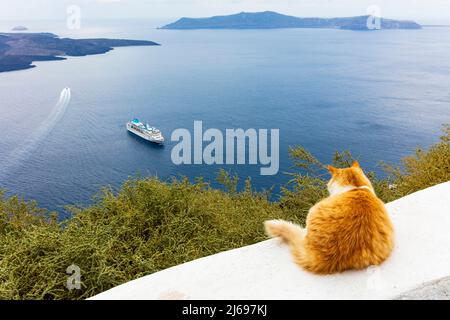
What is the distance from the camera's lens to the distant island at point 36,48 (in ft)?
238

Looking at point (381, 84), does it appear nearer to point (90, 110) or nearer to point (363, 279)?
point (90, 110)

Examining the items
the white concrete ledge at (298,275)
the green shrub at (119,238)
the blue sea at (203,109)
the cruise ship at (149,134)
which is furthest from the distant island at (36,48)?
the white concrete ledge at (298,275)

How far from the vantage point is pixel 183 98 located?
55.8 meters

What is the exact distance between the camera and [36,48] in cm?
8031

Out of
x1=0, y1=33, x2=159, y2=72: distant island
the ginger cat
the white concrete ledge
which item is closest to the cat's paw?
the white concrete ledge

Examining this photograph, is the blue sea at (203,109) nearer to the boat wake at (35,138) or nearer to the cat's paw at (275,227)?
the boat wake at (35,138)

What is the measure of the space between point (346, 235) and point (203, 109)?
155ft

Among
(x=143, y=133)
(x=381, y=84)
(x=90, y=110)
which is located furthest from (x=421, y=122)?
(x=90, y=110)

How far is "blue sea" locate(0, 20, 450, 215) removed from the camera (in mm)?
33375

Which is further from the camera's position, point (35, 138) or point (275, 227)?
point (35, 138)

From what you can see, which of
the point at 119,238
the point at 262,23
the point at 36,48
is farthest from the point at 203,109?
the point at 262,23

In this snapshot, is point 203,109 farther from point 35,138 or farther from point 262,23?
point 262,23
